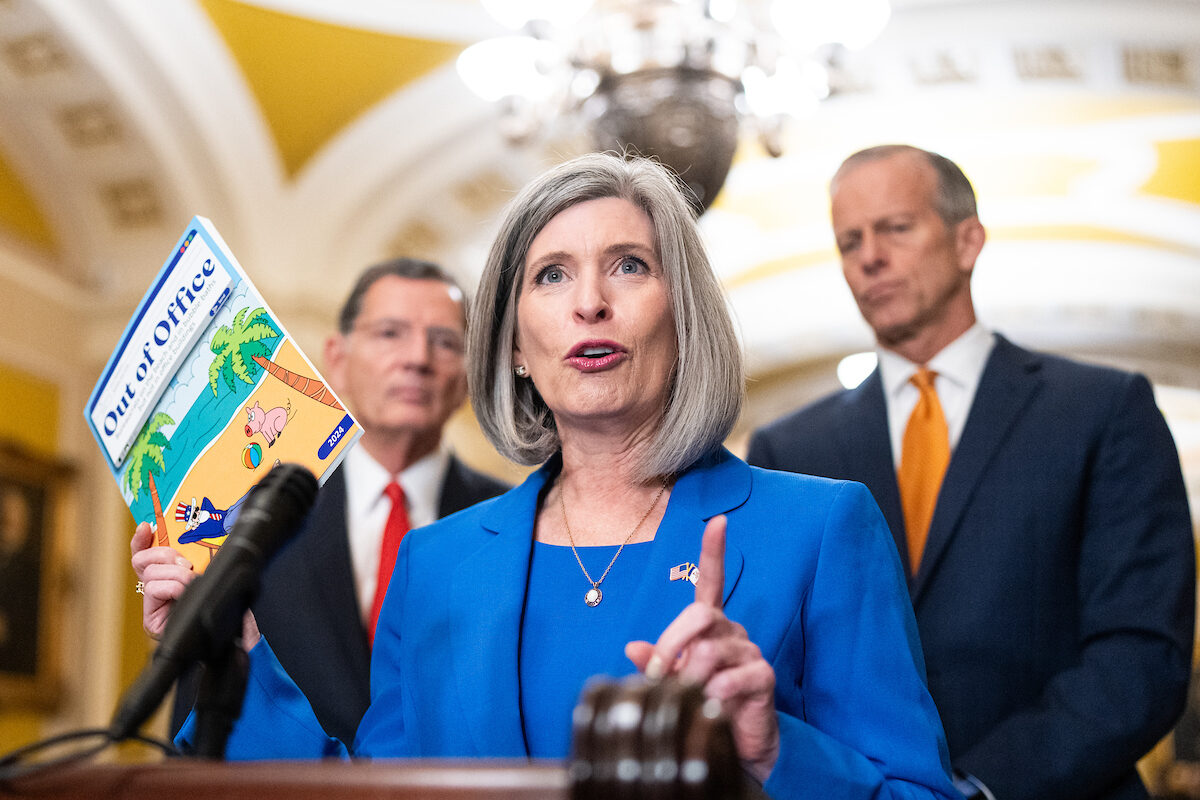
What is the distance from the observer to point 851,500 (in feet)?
5.57

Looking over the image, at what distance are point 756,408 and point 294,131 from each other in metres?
7.74

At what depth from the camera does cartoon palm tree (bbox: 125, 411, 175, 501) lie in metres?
1.81

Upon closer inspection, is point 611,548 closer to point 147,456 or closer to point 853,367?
point 147,456

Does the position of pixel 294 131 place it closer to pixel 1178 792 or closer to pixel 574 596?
pixel 574 596

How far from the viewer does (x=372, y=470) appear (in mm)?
3006

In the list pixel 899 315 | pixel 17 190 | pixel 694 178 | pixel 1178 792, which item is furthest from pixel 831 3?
pixel 1178 792

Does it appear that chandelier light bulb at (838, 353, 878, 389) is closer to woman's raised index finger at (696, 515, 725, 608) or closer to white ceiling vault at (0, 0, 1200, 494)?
white ceiling vault at (0, 0, 1200, 494)

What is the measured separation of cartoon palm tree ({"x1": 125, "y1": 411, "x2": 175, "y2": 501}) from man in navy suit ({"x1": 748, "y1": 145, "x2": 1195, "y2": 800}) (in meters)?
1.32

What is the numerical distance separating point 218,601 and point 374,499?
67.4 inches

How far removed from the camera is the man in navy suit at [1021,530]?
7.14 feet

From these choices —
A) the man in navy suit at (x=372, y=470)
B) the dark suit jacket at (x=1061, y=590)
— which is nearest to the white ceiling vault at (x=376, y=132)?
the man in navy suit at (x=372, y=470)

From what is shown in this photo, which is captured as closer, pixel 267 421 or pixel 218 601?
pixel 218 601

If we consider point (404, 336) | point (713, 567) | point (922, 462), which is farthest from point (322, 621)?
point (713, 567)

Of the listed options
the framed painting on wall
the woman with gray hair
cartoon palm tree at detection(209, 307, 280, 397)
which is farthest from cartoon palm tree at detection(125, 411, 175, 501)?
the framed painting on wall
